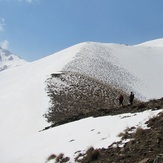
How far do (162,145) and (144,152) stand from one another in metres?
0.64

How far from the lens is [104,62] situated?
228ft

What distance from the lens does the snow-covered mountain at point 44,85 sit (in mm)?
19625

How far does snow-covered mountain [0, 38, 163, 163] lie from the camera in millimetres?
19625

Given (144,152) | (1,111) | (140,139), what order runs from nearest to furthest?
(144,152) → (140,139) → (1,111)

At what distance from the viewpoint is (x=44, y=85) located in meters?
45.9

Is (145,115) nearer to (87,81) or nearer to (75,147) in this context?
(75,147)

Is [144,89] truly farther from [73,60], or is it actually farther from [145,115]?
[145,115]

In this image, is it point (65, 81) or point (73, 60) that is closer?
point (65, 81)

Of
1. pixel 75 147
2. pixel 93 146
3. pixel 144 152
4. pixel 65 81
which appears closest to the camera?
pixel 144 152

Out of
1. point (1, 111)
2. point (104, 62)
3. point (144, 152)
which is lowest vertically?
point (144, 152)

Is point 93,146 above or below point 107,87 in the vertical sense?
below

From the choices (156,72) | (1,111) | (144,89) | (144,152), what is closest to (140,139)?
(144,152)

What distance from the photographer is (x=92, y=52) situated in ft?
249

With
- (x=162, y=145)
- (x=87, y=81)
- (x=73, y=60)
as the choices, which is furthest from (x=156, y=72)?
(x=162, y=145)
